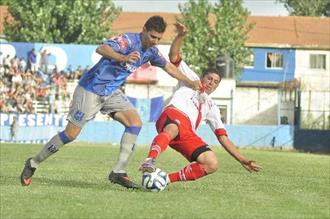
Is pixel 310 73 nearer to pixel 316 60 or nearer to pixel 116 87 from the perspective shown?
pixel 316 60

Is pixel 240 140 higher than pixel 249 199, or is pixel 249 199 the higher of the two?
pixel 249 199

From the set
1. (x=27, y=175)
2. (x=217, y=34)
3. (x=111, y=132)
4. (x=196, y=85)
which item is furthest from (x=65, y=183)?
(x=217, y=34)

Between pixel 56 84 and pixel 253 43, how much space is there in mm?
29212

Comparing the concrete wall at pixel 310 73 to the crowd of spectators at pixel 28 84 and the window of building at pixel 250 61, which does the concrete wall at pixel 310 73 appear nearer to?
the window of building at pixel 250 61

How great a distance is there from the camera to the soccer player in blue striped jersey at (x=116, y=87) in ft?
35.4

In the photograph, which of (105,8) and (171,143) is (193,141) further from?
(105,8)

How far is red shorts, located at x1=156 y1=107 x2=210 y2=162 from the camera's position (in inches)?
441

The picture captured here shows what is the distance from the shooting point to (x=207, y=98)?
11.7 metres

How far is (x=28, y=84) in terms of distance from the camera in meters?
46.4

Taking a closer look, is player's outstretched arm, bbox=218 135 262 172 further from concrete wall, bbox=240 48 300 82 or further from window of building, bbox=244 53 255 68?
concrete wall, bbox=240 48 300 82

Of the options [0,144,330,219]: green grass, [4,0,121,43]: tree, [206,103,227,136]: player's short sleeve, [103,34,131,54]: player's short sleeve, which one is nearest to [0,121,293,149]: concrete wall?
[4,0,121,43]: tree

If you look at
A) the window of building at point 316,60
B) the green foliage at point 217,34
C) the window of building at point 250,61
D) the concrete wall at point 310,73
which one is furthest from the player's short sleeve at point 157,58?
the window of building at point 316,60

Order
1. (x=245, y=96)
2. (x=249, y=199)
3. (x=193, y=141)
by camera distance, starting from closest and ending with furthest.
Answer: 1. (x=249, y=199)
2. (x=193, y=141)
3. (x=245, y=96)

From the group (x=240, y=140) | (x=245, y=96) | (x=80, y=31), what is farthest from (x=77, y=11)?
(x=240, y=140)
